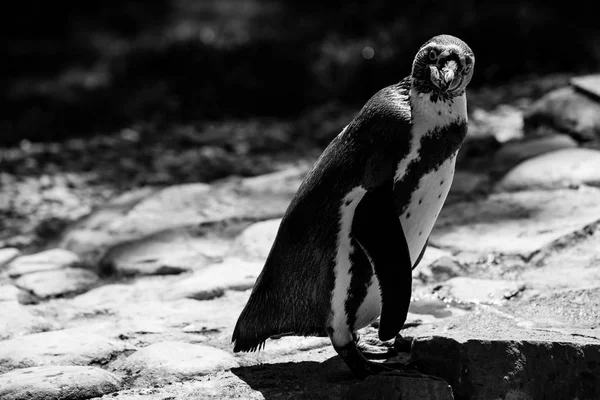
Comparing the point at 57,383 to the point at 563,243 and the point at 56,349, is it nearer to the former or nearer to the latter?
the point at 56,349

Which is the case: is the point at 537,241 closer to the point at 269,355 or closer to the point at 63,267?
the point at 269,355

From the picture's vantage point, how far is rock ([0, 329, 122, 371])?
93.4 inches

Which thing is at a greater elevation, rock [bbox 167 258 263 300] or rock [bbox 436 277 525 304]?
rock [bbox 167 258 263 300]

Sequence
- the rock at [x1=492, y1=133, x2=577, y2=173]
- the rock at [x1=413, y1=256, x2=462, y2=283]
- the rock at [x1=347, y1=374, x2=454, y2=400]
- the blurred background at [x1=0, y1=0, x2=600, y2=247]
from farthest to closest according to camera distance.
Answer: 1. the blurred background at [x1=0, y1=0, x2=600, y2=247]
2. the rock at [x1=492, y1=133, x2=577, y2=173]
3. the rock at [x1=413, y1=256, x2=462, y2=283]
4. the rock at [x1=347, y1=374, x2=454, y2=400]

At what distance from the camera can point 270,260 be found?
2271 mm

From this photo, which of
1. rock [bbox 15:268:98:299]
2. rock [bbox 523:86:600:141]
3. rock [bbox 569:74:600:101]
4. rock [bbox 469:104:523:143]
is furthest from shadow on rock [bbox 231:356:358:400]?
rock [bbox 569:74:600:101]

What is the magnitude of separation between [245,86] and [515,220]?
10.3 feet

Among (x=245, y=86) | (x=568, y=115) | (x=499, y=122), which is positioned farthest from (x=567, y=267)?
(x=245, y=86)

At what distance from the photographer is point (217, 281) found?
301 centimetres

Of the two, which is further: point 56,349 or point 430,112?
point 56,349

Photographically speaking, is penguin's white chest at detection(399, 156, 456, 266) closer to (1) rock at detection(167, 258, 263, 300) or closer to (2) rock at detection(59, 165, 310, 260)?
(1) rock at detection(167, 258, 263, 300)

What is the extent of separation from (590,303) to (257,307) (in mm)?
897

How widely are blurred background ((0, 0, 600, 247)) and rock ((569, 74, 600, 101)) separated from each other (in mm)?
748

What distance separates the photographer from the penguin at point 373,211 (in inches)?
80.8
